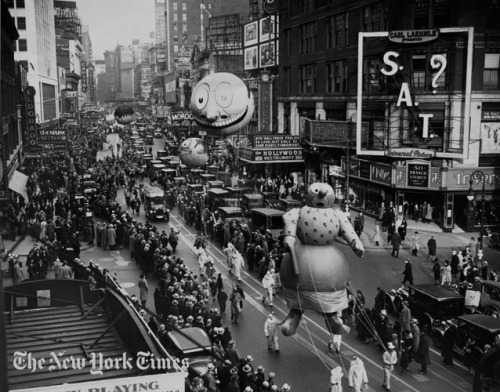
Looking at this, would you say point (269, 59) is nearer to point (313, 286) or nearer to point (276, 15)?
point (276, 15)

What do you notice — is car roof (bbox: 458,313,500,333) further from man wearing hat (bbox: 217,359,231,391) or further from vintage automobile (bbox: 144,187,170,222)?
vintage automobile (bbox: 144,187,170,222)

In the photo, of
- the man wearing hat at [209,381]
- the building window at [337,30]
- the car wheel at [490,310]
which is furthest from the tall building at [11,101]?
the car wheel at [490,310]

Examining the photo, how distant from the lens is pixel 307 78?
183 feet

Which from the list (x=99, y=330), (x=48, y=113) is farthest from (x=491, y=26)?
(x=48, y=113)

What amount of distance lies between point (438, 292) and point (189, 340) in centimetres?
979

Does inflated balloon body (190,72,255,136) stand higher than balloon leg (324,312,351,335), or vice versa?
inflated balloon body (190,72,255,136)

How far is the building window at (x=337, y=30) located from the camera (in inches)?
1906

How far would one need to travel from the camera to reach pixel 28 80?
59.3 m

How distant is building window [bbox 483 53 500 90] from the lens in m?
39.6

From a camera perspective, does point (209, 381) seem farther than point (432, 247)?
No

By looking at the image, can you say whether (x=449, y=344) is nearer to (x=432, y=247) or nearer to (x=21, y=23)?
(x=432, y=247)

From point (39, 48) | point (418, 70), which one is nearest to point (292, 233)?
point (418, 70)

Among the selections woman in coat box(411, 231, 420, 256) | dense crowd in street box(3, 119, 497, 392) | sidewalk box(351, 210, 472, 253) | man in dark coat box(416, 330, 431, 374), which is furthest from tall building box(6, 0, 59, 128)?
man in dark coat box(416, 330, 431, 374)

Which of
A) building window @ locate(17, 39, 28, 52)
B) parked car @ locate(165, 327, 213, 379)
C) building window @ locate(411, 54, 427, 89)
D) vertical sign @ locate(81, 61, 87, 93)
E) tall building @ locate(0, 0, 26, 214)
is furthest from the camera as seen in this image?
vertical sign @ locate(81, 61, 87, 93)
